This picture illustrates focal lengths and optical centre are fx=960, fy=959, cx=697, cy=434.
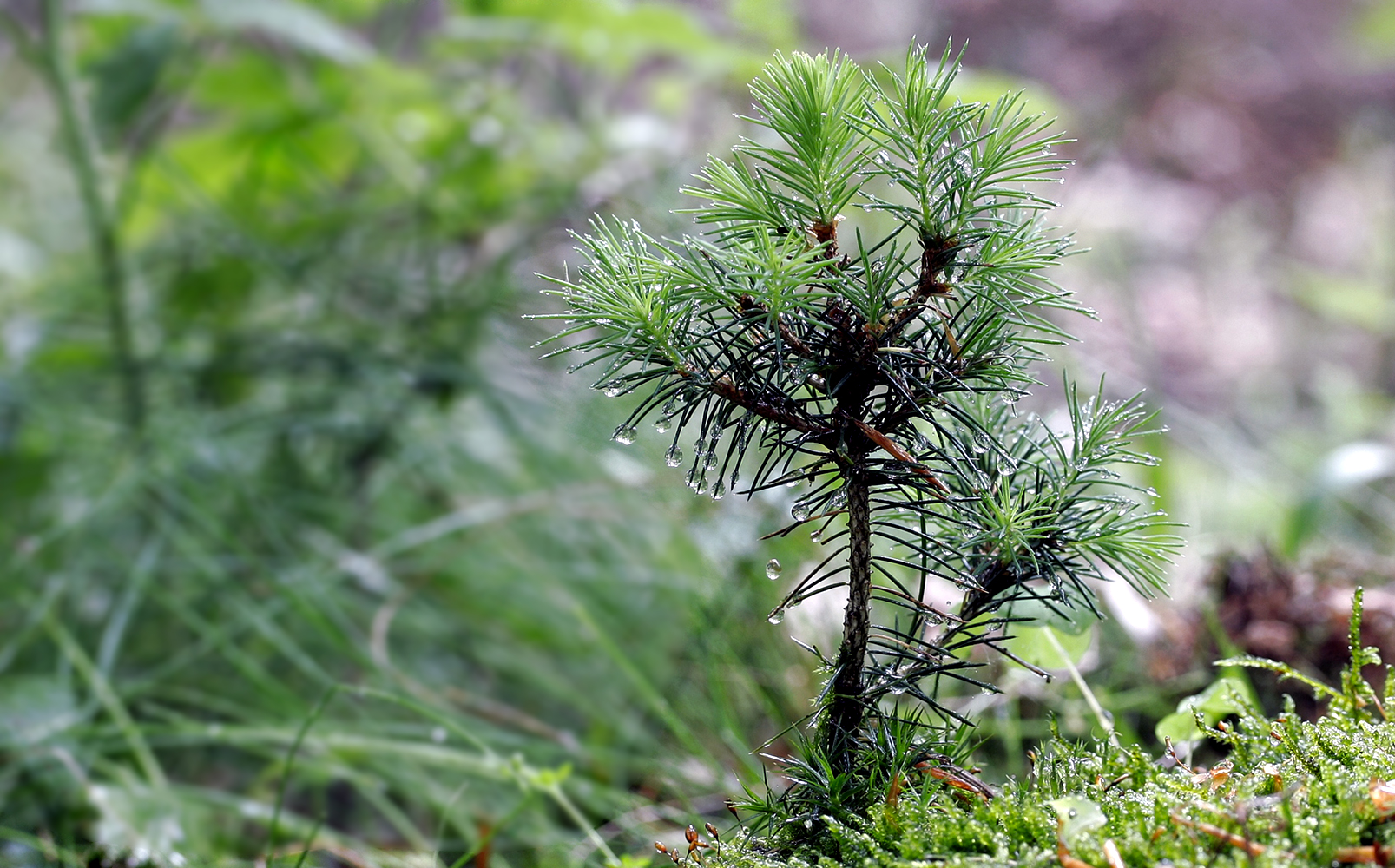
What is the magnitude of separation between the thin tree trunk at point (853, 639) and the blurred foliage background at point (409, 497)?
0.12 m

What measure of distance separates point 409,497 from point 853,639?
0.98 meters

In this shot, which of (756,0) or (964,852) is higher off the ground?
(756,0)

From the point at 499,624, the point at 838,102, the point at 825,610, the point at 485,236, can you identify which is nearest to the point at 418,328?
the point at 485,236

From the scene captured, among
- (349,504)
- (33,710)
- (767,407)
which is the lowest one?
(33,710)

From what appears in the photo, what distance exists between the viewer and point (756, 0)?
2.83 feet

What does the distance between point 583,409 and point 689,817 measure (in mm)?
322

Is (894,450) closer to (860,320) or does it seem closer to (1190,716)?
(860,320)

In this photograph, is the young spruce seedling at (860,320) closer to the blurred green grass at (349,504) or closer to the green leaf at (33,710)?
the blurred green grass at (349,504)

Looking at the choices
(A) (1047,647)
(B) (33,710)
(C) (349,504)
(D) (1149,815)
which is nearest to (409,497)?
(C) (349,504)

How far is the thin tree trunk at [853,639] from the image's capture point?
0.34m

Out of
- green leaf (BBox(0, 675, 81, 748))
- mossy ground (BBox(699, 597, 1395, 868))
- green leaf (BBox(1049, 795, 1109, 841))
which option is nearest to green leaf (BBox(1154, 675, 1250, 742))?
mossy ground (BBox(699, 597, 1395, 868))

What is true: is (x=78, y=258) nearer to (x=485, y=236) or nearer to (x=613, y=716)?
(x=485, y=236)

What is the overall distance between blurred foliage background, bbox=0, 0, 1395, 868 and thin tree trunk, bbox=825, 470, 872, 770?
0.12 meters

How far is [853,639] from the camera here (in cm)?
35
